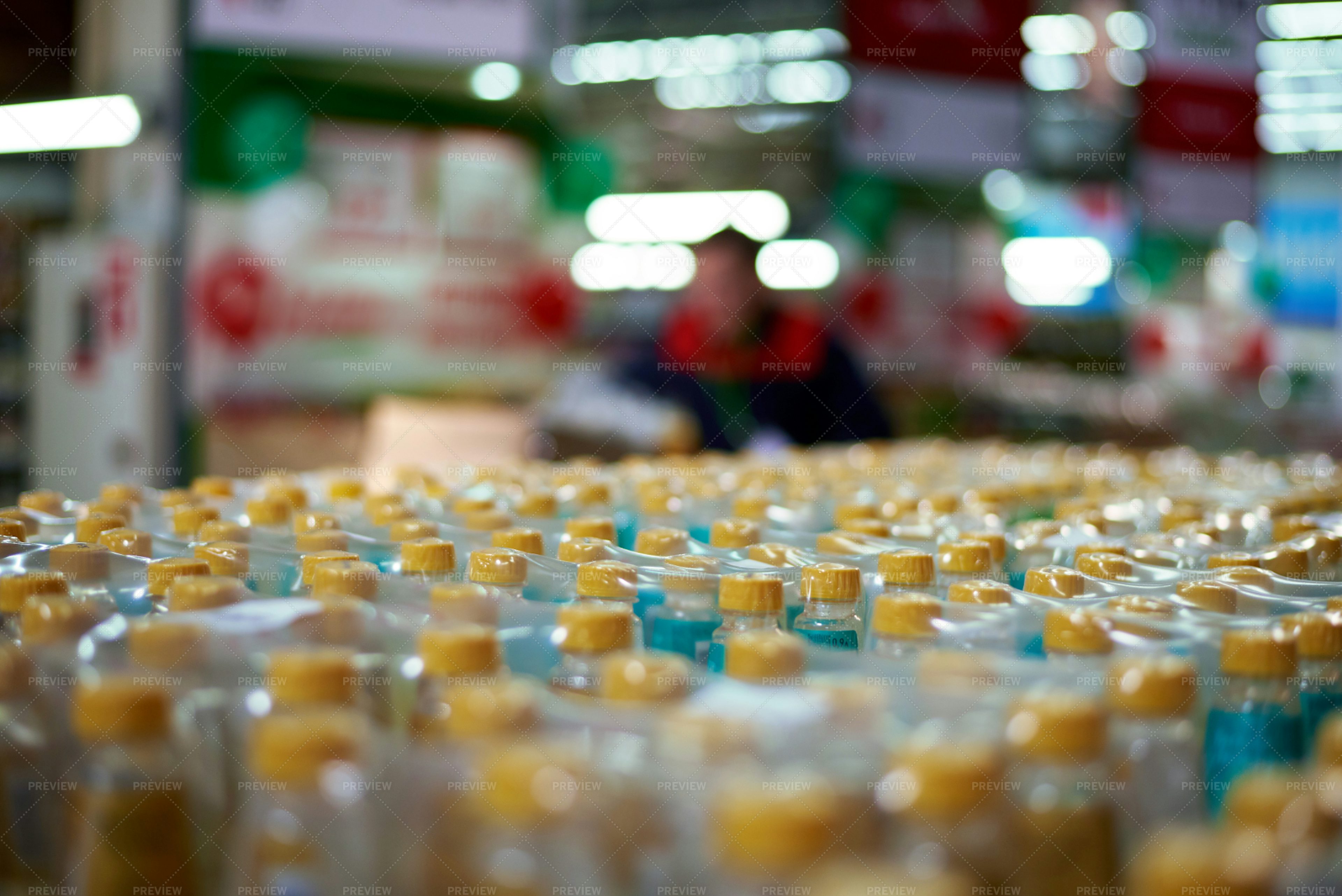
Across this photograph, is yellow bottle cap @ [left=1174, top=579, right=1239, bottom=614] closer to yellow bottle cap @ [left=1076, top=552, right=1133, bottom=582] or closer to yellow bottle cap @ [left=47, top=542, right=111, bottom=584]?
yellow bottle cap @ [left=1076, top=552, right=1133, bottom=582]

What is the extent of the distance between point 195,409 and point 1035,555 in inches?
154

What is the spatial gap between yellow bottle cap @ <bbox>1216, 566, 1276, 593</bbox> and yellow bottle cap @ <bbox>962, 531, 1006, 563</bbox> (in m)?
0.26

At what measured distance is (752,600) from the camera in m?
1.10

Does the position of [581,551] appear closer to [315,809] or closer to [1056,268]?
[315,809]

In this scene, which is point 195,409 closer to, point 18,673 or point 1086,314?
point 18,673

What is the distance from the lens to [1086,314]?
30.3 ft

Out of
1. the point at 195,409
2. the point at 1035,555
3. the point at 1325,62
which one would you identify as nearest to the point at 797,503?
the point at 1035,555

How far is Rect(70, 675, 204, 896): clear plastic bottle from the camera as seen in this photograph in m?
0.81

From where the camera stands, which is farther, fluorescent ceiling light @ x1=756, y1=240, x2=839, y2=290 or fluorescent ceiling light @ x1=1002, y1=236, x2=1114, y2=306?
fluorescent ceiling light @ x1=1002, y1=236, x2=1114, y2=306

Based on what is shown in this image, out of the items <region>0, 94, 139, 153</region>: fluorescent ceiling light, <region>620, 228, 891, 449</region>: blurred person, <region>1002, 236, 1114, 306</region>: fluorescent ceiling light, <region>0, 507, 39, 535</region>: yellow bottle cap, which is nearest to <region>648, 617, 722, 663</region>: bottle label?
<region>0, 507, 39, 535</region>: yellow bottle cap

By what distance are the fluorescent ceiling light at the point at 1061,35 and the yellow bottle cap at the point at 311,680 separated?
15.2 feet

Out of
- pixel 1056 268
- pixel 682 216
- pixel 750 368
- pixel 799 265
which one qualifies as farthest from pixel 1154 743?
pixel 682 216

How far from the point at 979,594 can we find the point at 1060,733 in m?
0.39

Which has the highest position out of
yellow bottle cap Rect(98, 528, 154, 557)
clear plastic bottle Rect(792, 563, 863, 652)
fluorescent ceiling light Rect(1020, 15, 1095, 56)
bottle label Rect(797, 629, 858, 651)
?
fluorescent ceiling light Rect(1020, 15, 1095, 56)
